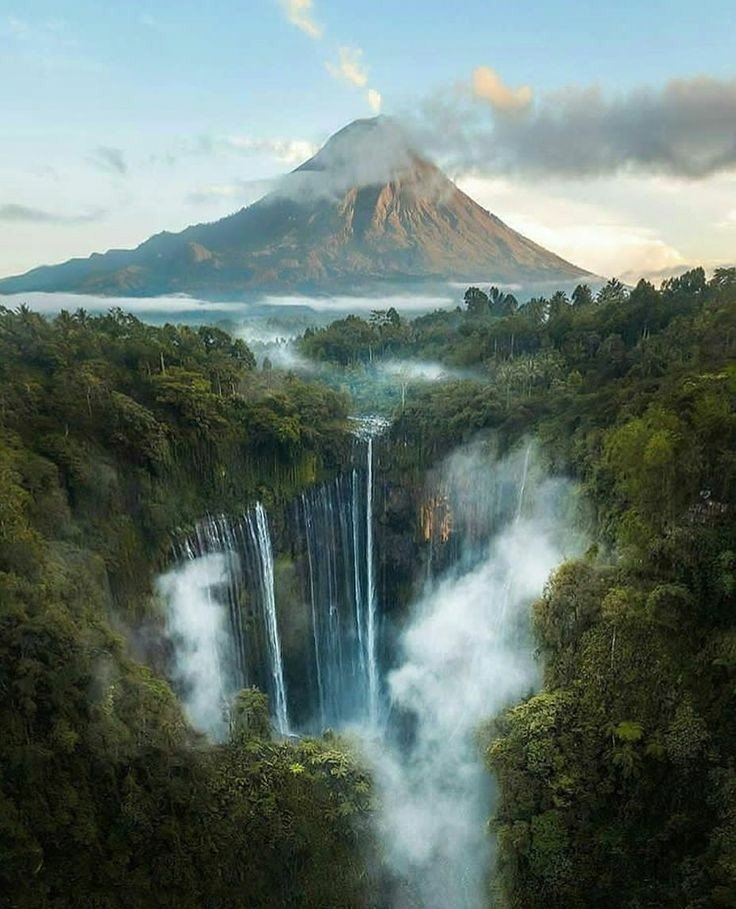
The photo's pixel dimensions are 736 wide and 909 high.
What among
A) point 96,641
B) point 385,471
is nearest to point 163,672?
point 96,641

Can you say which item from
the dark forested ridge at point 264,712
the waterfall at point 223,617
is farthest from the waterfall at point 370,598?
the dark forested ridge at point 264,712

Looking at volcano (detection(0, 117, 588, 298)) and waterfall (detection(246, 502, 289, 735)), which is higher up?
volcano (detection(0, 117, 588, 298))

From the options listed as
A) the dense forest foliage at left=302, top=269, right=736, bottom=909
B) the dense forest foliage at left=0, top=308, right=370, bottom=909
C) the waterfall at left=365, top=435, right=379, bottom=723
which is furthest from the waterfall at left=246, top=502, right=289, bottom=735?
the dense forest foliage at left=302, top=269, right=736, bottom=909

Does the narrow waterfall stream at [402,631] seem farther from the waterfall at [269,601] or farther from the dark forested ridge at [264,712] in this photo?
the dark forested ridge at [264,712]

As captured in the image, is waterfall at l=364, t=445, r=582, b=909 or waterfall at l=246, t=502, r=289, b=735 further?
waterfall at l=246, t=502, r=289, b=735

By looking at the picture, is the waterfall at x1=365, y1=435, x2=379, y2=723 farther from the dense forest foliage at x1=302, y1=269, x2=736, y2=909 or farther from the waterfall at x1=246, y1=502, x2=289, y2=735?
the dense forest foliage at x1=302, y1=269, x2=736, y2=909

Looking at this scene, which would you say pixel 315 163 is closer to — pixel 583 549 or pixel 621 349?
pixel 621 349
